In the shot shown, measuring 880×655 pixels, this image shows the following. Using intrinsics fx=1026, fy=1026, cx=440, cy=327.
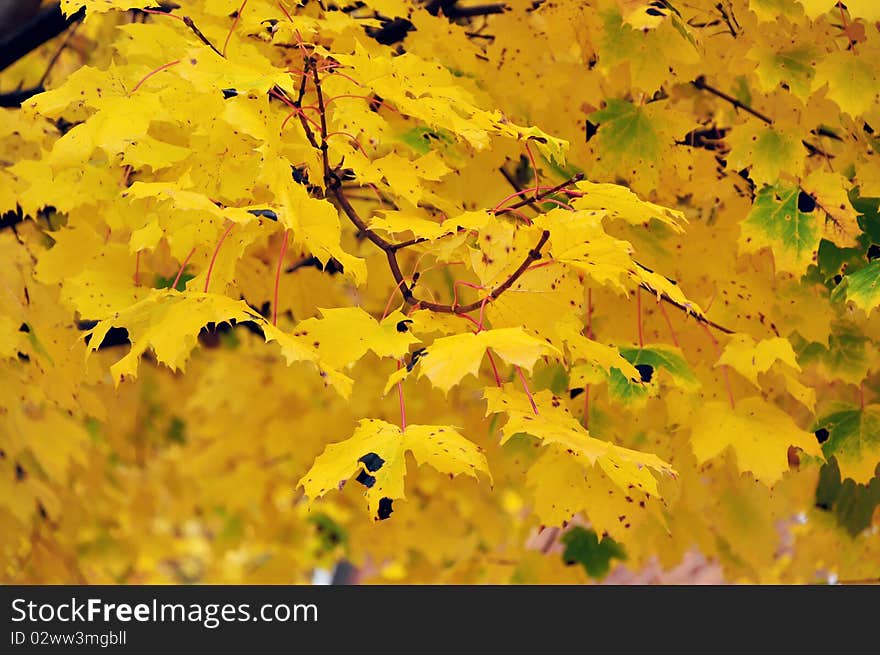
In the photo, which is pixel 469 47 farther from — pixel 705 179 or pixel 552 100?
pixel 705 179

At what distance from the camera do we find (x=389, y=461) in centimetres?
197

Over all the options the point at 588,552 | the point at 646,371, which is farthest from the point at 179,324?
the point at 588,552

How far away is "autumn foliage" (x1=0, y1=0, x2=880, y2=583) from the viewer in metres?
2.07

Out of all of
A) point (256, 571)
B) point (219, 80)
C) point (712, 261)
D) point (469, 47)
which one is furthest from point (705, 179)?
point (256, 571)

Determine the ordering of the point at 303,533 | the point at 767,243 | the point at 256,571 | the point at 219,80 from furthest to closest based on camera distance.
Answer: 1. the point at 303,533
2. the point at 256,571
3. the point at 767,243
4. the point at 219,80

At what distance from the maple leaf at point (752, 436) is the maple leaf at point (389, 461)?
2.97 feet

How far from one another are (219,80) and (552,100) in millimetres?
1296

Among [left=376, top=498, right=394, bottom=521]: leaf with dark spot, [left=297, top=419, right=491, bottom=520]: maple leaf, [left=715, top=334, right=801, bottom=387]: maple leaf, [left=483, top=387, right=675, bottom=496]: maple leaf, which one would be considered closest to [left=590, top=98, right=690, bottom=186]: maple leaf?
[left=715, top=334, right=801, bottom=387]: maple leaf

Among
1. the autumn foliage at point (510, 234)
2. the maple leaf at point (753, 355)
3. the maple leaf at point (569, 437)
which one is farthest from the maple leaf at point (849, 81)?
the maple leaf at point (569, 437)

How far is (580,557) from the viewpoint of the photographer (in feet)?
14.6

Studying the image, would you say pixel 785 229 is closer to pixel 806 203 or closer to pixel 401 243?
pixel 806 203

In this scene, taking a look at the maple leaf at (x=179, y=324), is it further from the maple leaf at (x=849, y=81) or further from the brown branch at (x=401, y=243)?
the maple leaf at (x=849, y=81)

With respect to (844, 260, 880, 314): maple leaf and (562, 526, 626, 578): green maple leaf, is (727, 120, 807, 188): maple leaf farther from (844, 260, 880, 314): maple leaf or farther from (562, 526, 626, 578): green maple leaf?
(562, 526, 626, 578): green maple leaf

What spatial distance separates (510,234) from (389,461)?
512mm
